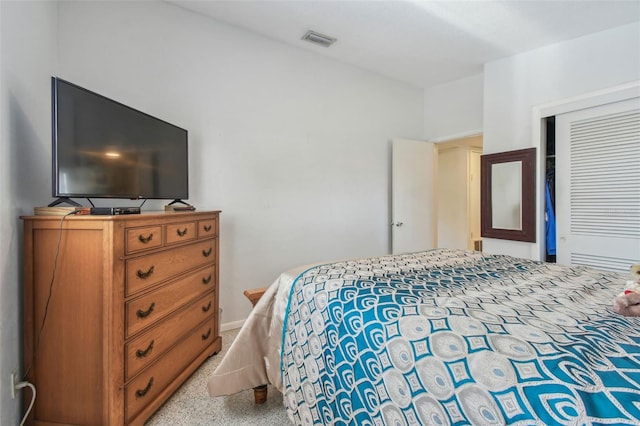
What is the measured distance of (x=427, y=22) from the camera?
264 centimetres

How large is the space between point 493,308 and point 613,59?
3.03 m

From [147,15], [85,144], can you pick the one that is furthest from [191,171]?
[147,15]

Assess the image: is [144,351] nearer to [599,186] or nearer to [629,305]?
[629,305]

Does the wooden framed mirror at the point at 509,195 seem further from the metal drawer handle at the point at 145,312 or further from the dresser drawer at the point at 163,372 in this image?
the metal drawer handle at the point at 145,312

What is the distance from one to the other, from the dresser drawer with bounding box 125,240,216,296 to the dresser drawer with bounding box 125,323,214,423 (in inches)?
17.6

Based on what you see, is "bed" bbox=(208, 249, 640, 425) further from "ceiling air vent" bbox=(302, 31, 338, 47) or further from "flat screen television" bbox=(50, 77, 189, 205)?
"ceiling air vent" bbox=(302, 31, 338, 47)

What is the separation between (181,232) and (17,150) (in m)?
0.84

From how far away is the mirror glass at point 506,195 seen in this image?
10.2 feet

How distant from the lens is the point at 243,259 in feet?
9.42

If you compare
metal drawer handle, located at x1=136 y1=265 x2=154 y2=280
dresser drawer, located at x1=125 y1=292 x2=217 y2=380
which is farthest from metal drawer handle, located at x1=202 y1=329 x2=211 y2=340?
metal drawer handle, located at x1=136 y1=265 x2=154 y2=280

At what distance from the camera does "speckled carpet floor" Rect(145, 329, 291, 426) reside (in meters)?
1.57

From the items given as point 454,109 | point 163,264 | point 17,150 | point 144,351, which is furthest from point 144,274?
point 454,109

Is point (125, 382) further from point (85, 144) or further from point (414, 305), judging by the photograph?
point (414, 305)

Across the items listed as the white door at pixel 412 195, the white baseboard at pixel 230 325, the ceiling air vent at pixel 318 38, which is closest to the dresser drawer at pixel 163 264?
the white baseboard at pixel 230 325
